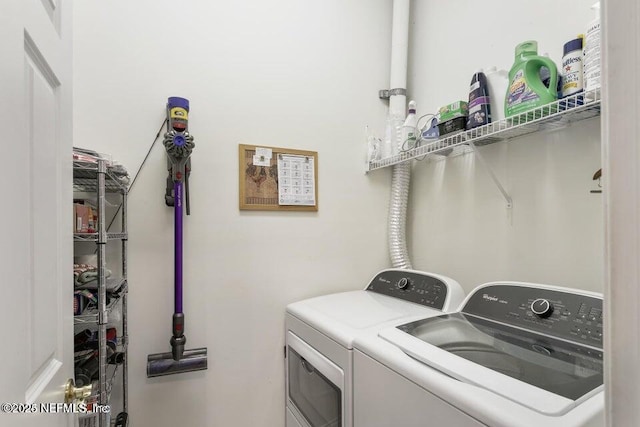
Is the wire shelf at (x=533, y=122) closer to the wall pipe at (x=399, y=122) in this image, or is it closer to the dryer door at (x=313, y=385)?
the wall pipe at (x=399, y=122)

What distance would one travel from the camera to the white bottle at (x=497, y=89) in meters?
1.27

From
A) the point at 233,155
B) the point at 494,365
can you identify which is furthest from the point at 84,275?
the point at 494,365

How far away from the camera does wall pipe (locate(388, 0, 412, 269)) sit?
6.00 ft

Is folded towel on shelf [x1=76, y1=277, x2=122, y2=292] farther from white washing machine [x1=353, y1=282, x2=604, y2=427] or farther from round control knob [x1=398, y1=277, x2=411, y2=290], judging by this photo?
round control knob [x1=398, y1=277, x2=411, y2=290]

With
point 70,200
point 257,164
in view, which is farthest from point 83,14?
point 70,200

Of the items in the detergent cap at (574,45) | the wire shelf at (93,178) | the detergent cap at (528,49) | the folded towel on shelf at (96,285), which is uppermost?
the detergent cap at (528,49)

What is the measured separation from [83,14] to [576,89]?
1.96 metres

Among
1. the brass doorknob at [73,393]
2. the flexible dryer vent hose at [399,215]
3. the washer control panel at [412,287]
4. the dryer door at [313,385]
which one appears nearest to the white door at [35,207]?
the brass doorknob at [73,393]

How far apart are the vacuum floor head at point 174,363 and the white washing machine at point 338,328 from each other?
43cm

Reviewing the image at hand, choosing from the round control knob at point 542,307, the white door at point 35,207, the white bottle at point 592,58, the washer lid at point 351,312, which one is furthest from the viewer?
the washer lid at point 351,312

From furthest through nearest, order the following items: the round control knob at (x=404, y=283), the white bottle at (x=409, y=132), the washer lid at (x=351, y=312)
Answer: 1. the white bottle at (x=409, y=132)
2. the round control knob at (x=404, y=283)
3. the washer lid at (x=351, y=312)

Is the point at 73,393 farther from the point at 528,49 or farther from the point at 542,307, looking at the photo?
the point at 528,49

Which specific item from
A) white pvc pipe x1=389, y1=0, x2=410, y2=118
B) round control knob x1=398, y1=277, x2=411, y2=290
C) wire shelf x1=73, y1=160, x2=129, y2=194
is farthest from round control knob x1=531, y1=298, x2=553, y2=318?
wire shelf x1=73, y1=160, x2=129, y2=194

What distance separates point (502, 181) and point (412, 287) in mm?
653
